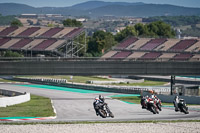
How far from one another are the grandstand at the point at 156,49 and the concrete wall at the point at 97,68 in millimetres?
44519

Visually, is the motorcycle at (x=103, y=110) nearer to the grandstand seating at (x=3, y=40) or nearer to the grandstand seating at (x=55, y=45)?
the grandstand seating at (x=55, y=45)

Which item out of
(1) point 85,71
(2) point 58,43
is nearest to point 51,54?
(2) point 58,43

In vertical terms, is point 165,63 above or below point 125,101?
above

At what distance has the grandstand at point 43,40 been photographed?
418 ft

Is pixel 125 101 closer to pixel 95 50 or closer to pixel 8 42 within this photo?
pixel 8 42

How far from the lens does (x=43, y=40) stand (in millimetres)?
137250

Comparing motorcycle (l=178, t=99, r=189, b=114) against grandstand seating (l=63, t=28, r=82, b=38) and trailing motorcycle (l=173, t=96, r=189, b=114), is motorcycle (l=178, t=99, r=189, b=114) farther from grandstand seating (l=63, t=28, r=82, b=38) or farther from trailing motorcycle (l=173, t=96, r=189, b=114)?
grandstand seating (l=63, t=28, r=82, b=38)

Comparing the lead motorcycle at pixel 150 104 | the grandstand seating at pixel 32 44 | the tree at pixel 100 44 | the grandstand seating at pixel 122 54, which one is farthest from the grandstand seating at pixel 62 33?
the lead motorcycle at pixel 150 104

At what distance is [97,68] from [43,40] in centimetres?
7593

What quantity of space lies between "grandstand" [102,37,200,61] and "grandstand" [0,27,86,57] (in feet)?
A: 35.7

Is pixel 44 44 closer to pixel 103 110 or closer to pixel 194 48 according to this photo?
pixel 194 48

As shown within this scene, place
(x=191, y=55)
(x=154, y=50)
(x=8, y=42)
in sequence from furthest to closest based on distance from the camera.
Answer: (x=8, y=42) < (x=154, y=50) < (x=191, y=55)

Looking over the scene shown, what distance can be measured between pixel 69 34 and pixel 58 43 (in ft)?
16.4

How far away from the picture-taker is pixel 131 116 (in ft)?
134
